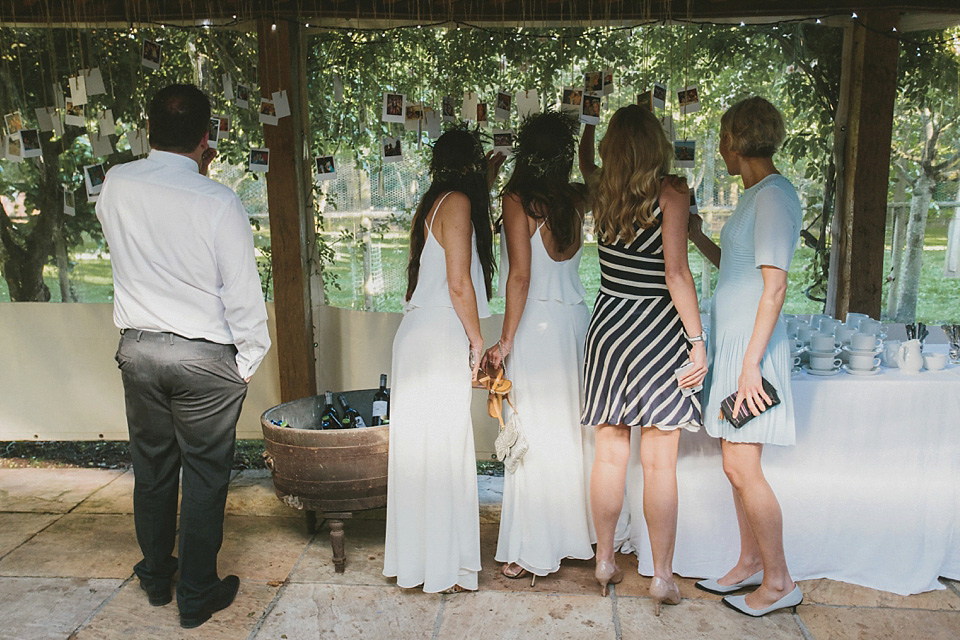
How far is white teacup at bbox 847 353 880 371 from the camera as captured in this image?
8.89 feet

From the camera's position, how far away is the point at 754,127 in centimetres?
237

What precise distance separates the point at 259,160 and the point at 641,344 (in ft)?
6.86

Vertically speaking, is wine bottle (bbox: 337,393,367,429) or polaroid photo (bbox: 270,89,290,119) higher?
polaroid photo (bbox: 270,89,290,119)

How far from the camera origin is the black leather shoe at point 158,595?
2668 millimetres

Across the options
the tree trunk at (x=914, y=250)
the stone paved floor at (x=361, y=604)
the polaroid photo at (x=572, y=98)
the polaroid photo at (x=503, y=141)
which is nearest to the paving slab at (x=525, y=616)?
the stone paved floor at (x=361, y=604)

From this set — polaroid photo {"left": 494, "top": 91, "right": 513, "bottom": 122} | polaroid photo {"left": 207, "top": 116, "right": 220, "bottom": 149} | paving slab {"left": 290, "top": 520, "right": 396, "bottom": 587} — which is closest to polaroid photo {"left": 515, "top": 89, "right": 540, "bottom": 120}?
polaroid photo {"left": 494, "top": 91, "right": 513, "bottom": 122}

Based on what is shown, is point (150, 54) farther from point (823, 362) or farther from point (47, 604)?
point (823, 362)

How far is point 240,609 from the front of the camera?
2652 millimetres

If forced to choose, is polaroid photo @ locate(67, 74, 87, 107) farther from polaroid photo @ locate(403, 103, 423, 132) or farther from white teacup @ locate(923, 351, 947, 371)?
white teacup @ locate(923, 351, 947, 371)

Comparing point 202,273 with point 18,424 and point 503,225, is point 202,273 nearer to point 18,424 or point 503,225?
point 503,225

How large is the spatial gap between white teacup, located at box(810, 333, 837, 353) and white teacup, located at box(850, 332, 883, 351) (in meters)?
0.07

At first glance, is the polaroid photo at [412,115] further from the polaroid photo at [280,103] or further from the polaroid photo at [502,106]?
the polaroid photo at [280,103]

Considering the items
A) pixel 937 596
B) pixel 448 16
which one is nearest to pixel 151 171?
pixel 448 16

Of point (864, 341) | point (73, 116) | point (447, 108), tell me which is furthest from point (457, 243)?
point (73, 116)
